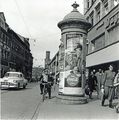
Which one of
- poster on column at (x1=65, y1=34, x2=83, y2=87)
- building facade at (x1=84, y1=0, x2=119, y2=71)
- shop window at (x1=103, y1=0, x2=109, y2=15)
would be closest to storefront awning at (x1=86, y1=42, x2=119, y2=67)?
building facade at (x1=84, y1=0, x2=119, y2=71)

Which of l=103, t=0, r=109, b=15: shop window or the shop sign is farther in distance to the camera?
l=103, t=0, r=109, b=15: shop window

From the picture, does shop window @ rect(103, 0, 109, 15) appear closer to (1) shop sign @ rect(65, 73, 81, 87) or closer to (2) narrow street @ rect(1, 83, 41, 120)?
(2) narrow street @ rect(1, 83, 41, 120)

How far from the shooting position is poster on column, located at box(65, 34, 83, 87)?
1267 cm

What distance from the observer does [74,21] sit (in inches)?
508

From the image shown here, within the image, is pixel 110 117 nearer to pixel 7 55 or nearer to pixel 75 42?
pixel 75 42

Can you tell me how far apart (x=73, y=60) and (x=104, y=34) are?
46.8ft

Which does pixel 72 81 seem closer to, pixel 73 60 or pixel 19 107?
pixel 73 60

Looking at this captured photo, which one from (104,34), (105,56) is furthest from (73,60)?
(104,34)

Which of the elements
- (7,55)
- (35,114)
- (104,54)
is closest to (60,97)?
(35,114)

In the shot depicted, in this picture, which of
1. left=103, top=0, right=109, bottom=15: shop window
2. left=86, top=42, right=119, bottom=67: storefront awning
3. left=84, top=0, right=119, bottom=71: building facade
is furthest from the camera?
left=103, top=0, right=109, bottom=15: shop window

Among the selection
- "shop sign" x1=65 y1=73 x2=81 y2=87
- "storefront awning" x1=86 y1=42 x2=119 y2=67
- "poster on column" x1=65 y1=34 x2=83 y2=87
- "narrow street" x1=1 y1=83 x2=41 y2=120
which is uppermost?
"storefront awning" x1=86 y1=42 x2=119 y2=67

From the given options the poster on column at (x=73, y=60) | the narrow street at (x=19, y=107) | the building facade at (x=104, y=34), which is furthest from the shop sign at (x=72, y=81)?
the building facade at (x=104, y=34)

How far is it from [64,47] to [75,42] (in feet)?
1.96

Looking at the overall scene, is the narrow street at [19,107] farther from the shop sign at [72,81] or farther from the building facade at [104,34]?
the building facade at [104,34]
